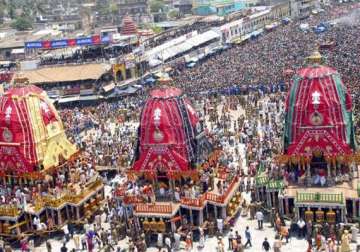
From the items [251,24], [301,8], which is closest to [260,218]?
[251,24]

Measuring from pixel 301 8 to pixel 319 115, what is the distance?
9478cm

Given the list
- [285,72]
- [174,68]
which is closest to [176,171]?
[285,72]

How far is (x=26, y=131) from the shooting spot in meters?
29.8

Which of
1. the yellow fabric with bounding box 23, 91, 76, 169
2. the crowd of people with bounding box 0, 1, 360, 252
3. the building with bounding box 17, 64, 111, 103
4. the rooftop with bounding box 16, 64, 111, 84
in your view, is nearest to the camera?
the crowd of people with bounding box 0, 1, 360, 252

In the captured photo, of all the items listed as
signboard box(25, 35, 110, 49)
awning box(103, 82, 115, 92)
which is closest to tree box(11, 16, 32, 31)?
signboard box(25, 35, 110, 49)

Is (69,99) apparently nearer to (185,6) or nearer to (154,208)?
(154,208)

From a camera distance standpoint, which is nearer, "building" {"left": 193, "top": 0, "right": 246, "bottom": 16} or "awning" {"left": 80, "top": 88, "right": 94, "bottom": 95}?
"awning" {"left": 80, "top": 88, "right": 94, "bottom": 95}

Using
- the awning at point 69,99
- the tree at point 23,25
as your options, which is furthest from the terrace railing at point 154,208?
the tree at point 23,25

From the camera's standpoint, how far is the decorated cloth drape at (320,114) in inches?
1060

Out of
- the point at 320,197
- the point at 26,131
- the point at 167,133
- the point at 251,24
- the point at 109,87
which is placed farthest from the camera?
the point at 251,24

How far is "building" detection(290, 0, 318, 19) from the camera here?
11211cm

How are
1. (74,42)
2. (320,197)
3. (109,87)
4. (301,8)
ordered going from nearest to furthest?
(320,197)
(109,87)
(74,42)
(301,8)

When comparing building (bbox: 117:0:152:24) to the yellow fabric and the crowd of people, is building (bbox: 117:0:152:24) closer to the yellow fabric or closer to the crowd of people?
the crowd of people

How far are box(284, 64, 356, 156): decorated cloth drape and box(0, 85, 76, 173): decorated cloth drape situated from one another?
11.1 metres
